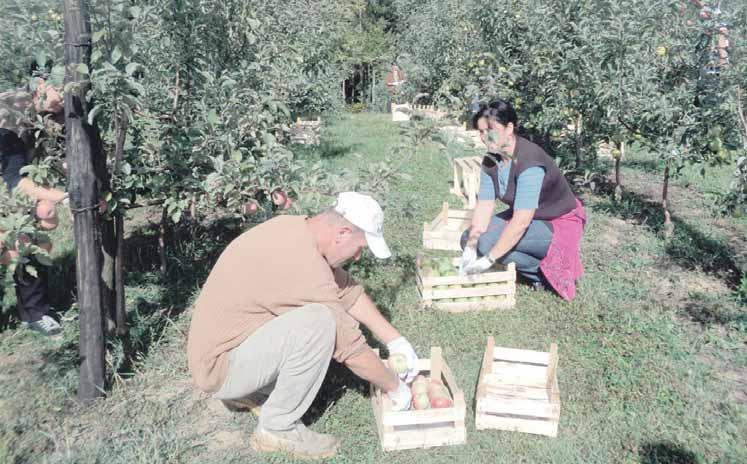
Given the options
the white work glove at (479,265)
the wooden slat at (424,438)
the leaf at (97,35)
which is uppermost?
the leaf at (97,35)

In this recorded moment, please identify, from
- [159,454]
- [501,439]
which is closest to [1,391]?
[159,454]

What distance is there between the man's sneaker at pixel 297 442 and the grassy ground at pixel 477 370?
0.19 ft

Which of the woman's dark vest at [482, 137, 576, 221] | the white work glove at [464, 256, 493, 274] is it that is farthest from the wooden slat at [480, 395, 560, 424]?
the woman's dark vest at [482, 137, 576, 221]

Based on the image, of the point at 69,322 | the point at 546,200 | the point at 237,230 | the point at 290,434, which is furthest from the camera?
the point at 237,230

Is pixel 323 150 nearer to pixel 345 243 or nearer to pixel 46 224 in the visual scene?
pixel 46 224

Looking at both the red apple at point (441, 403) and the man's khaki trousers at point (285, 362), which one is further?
the red apple at point (441, 403)

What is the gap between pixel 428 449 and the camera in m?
3.15

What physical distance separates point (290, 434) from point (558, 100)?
20.2ft

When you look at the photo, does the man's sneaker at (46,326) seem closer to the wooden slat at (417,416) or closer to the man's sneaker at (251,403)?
the man's sneaker at (251,403)

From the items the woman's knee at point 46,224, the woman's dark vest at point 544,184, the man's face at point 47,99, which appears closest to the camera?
the woman's knee at point 46,224

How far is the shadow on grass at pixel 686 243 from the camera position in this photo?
18.0 ft

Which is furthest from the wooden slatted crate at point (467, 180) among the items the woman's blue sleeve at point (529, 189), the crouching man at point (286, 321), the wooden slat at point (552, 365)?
the crouching man at point (286, 321)

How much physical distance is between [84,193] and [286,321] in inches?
53.1

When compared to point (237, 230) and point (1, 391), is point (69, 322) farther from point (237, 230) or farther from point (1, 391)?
point (237, 230)
